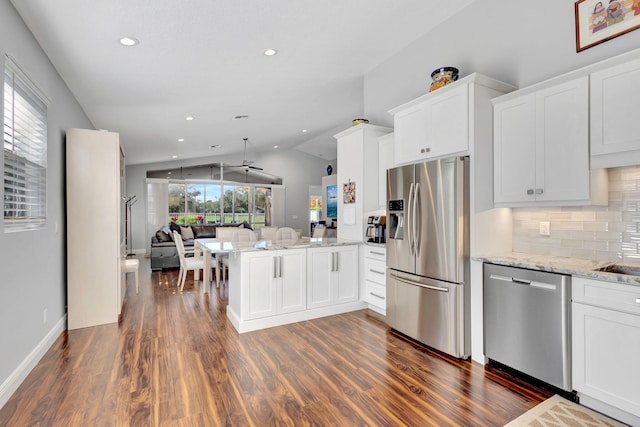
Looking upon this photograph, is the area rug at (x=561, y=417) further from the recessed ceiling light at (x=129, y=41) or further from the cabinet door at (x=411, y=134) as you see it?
the recessed ceiling light at (x=129, y=41)

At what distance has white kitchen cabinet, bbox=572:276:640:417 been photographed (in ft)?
5.86

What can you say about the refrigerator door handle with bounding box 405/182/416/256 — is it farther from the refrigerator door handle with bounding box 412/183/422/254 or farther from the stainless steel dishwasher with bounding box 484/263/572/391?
the stainless steel dishwasher with bounding box 484/263/572/391

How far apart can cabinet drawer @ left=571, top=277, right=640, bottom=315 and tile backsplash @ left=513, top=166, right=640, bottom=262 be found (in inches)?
20.9

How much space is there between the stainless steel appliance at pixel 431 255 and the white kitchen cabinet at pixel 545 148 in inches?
13.3

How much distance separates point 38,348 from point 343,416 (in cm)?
263

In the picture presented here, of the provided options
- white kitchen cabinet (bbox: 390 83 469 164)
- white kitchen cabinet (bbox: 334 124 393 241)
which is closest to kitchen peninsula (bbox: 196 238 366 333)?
white kitchen cabinet (bbox: 334 124 393 241)

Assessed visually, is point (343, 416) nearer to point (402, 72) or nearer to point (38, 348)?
point (38, 348)

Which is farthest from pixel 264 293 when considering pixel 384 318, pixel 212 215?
pixel 212 215

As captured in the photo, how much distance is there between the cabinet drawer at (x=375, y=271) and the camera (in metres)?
3.73

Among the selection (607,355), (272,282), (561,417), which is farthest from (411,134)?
(561,417)

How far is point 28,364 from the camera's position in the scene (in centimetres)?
248

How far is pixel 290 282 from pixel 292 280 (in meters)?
0.03

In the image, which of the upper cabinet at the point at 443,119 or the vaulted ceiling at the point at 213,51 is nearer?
the vaulted ceiling at the point at 213,51

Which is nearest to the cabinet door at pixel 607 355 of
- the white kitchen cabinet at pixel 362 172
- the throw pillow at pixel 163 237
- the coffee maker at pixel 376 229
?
the coffee maker at pixel 376 229
